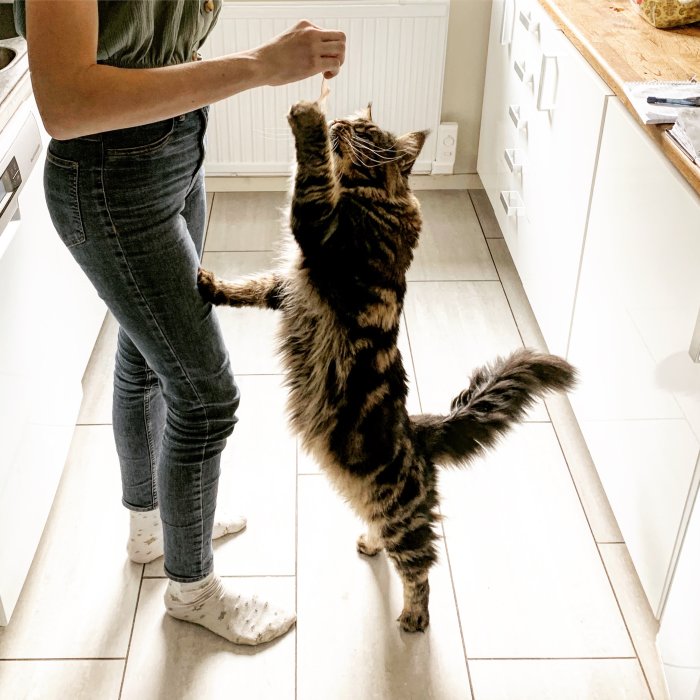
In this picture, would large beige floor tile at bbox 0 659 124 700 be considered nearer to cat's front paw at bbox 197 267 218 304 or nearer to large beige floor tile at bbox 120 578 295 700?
large beige floor tile at bbox 120 578 295 700

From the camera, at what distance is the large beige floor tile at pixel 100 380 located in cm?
230

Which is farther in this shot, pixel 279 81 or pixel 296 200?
pixel 296 200

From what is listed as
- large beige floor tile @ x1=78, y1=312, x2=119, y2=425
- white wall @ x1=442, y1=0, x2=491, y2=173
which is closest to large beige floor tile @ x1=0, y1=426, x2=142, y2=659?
large beige floor tile @ x1=78, y1=312, x2=119, y2=425

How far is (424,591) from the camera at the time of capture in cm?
168

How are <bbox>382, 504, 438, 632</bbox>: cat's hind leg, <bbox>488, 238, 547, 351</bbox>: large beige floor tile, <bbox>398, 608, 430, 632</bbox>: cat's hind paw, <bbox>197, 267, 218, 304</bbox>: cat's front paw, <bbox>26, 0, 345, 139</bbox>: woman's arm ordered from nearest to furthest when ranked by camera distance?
<bbox>26, 0, 345, 139</bbox>: woman's arm, <bbox>197, 267, 218, 304</bbox>: cat's front paw, <bbox>382, 504, 438, 632</bbox>: cat's hind leg, <bbox>398, 608, 430, 632</bbox>: cat's hind paw, <bbox>488, 238, 547, 351</bbox>: large beige floor tile

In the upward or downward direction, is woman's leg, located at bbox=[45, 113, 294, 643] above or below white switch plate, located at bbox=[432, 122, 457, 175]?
above

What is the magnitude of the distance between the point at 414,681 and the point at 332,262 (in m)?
0.82

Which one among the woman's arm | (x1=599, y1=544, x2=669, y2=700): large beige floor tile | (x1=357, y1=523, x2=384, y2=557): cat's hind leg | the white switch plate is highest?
the woman's arm

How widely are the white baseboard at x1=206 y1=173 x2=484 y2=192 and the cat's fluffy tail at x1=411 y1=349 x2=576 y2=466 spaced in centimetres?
191

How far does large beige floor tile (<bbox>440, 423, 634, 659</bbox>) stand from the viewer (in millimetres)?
1735

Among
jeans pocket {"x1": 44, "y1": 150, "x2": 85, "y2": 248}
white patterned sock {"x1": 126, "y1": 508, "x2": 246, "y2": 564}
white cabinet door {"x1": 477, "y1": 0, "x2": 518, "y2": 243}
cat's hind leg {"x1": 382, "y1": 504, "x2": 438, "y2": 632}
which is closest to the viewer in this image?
jeans pocket {"x1": 44, "y1": 150, "x2": 85, "y2": 248}

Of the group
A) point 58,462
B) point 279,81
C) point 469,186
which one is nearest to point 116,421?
point 58,462

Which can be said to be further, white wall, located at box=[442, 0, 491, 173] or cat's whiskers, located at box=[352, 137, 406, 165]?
white wall, located at box=[442, 0, 491, 173]

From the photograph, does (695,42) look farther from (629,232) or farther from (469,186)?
(469,186)
